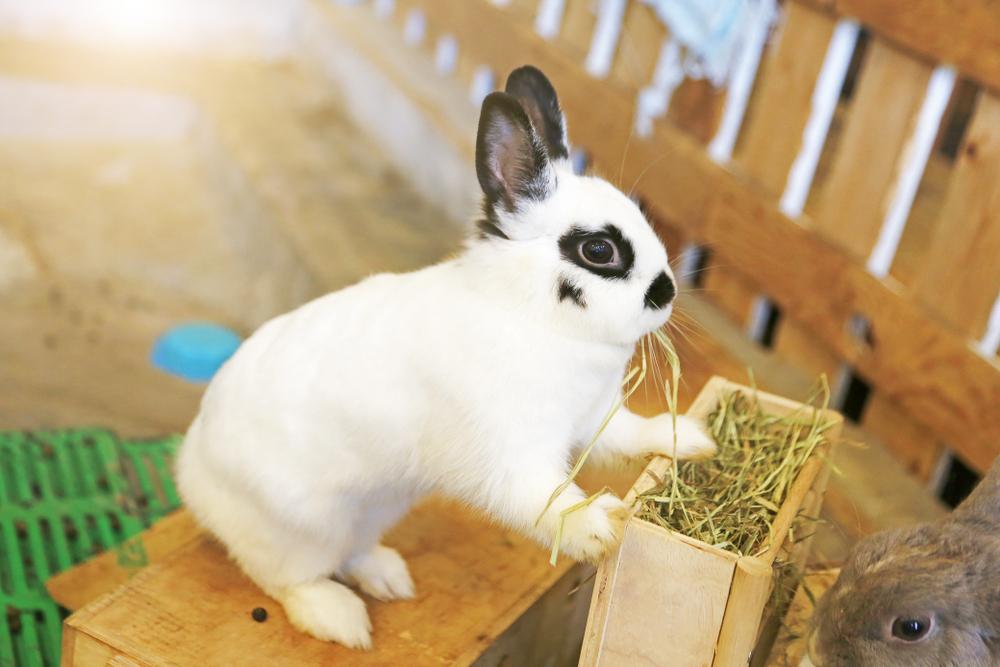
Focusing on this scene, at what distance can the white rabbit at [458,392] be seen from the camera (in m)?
1.49

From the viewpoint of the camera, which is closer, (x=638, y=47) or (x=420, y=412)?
(x=420, y=412)

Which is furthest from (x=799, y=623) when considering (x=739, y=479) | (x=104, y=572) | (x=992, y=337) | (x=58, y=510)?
(x=58, y=510)

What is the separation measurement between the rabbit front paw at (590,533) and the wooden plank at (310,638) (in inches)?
15.8

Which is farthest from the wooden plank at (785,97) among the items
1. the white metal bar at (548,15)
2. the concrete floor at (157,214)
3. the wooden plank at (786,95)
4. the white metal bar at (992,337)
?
the concrete floor at (157,214)

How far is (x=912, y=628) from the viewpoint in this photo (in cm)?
138

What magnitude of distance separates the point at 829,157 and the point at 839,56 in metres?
1.48

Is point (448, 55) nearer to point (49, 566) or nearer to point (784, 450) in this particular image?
point (49, 566)

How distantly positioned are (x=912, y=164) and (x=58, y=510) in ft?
7.24

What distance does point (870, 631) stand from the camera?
142 cm

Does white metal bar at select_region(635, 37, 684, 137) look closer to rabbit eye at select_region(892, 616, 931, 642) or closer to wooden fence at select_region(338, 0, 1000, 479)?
wooden fence at select_region(338, 0, 1000, 479)

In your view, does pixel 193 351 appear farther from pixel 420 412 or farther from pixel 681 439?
pixel 681 439

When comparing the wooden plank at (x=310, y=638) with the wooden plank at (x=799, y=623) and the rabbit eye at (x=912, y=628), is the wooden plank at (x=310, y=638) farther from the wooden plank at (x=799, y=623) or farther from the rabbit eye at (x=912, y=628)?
the rabbit eye at (x=912, y=628)

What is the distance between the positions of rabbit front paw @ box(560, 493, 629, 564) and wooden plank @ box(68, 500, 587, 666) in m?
0.40

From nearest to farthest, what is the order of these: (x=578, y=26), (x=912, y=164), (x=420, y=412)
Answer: (x=420, y=412), (x=912, y=164), (x=578, y=26)
